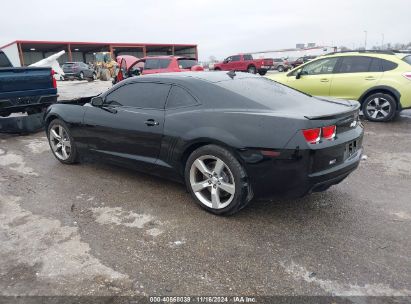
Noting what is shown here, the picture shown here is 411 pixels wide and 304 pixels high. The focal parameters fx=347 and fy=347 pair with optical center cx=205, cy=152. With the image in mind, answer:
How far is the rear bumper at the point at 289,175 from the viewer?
9.95 feet

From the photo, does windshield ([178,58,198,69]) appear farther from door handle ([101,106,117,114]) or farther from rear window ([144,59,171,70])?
door handle ([101,106,117,114])

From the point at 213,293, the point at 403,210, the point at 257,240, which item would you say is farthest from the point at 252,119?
the point at 403,210

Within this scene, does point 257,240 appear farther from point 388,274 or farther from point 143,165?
point 143,165

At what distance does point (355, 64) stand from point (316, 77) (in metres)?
0.90

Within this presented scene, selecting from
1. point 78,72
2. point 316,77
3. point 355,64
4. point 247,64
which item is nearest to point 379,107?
point 355,64

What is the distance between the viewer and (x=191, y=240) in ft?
10.3

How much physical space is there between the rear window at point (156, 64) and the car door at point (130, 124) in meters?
10.1

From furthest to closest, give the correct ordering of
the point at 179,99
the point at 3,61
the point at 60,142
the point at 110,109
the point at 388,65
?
1. the point at 3,61
2. the point at 388,65
3. the point at 60,142
4. the point at 110,109
5. the point at 179,99

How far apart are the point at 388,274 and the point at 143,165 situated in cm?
272

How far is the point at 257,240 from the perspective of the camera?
3.12 m

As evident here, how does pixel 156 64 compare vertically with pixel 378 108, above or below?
above

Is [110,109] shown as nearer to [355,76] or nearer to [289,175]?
[289,175]

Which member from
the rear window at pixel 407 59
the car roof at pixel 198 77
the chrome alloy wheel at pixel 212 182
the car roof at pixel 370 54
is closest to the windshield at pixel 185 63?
the car roof at pixel 370 54

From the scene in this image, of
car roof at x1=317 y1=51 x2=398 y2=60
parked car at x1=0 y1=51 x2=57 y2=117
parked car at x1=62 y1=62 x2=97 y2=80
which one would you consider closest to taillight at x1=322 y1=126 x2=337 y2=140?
car roof at x1=317 y1=51 x2=398 y2=60
